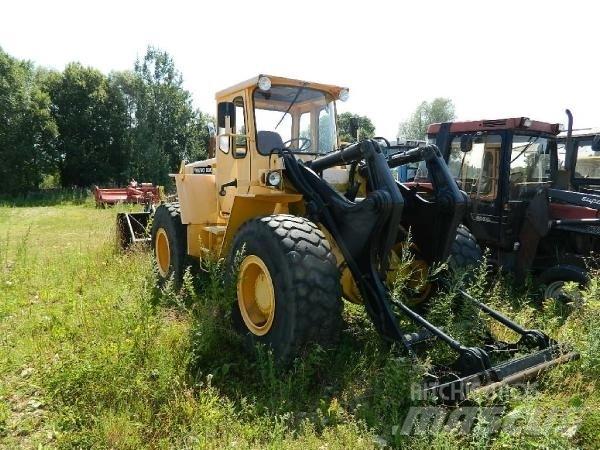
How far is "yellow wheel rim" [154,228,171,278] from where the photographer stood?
20.6 ft

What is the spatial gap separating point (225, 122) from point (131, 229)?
3.95 meters

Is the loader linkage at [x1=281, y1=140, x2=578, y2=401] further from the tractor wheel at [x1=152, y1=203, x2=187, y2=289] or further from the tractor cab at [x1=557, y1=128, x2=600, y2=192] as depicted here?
the tractor cab at [x1=557, y1=128, x2=600, y2=192]

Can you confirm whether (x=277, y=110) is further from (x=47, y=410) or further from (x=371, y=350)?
(x=47, y=410)

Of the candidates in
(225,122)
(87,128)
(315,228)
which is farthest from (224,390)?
(87,128)

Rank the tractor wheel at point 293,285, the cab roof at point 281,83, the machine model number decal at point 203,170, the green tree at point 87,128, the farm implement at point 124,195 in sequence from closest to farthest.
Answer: the tractor wheel at point 293,285, the cab roof at point 281,83, the machine model number decal at point 203,170, the farm implement at point 124,195, the green tree at point 87,128

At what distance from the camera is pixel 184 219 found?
5.50 meters

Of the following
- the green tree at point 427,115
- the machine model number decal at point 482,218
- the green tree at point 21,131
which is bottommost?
the machine model number decal at point 482,218

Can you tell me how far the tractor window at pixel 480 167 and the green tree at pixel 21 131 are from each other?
27.6 meters

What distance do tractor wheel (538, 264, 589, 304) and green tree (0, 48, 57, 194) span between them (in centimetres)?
2907

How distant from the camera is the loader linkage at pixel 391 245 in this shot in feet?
10.4

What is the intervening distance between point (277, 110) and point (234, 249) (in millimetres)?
1736

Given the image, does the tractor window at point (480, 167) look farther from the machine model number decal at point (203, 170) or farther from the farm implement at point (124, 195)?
the farm implement at point (124, 195)

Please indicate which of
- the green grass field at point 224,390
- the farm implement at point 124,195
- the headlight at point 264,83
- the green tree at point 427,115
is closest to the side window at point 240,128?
the headlight at point 264,83

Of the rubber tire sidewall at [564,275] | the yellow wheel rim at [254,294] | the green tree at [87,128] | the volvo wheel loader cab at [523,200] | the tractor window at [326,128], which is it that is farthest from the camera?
the green tree at [87,128]
